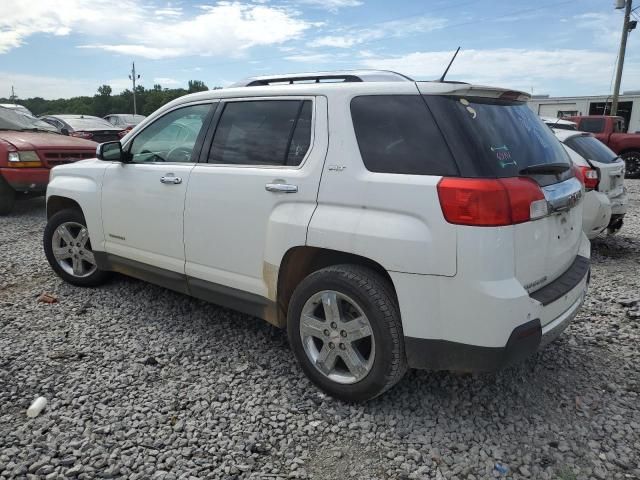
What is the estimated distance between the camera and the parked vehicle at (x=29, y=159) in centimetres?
791

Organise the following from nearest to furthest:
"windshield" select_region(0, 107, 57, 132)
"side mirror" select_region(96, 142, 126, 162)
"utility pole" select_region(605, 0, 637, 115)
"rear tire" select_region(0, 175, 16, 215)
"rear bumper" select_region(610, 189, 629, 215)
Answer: "side mirror" select_region(96, 142, 126, 162) → "rear bumper" select_region(610, 189, 629, 215) → "rear tire" select_region(0, 175, 16, 215) → "windshield" select_region(0, 107, 57, 132) → "utility pole" select_region(605, 0, 637, 115)

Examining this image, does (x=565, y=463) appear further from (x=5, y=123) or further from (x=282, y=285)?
(x=5, y=123)

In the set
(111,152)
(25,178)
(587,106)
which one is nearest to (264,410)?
(111,152)

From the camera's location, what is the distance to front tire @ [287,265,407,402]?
2.73 m

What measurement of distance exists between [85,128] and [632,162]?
595 inches

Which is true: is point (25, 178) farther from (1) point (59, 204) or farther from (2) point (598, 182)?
(2) point (598, 182)

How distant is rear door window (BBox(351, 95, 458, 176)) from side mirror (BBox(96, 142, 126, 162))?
7.29 feet

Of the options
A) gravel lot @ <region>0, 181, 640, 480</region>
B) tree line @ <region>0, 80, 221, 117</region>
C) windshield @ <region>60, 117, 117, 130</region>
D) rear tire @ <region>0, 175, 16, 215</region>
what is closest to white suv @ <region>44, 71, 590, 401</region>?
gravel lot @ <region>0, 181, 640, 480</region>

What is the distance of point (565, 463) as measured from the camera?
255 centimetres

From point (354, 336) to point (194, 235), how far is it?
143cm

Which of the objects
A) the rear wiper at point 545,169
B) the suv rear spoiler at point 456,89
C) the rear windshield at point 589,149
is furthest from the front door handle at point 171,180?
the rear windshield at point 589,149

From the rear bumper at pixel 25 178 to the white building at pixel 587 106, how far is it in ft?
77.6

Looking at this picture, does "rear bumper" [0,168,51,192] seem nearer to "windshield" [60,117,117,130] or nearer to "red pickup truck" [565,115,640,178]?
"windshield" [60,117,117,130]

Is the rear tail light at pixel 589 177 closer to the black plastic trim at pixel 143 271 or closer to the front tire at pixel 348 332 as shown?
the front tire at pixel 348 332
